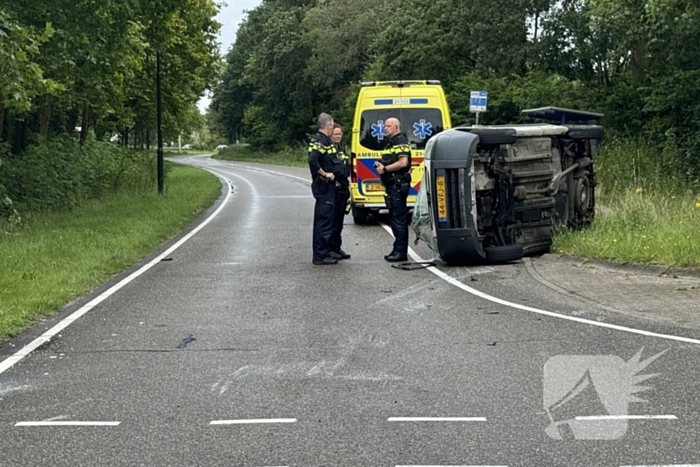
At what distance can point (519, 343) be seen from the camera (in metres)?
6.80

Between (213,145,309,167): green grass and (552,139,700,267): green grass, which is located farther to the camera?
(213,145,309,167): green grass

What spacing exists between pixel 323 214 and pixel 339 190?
0.73 m

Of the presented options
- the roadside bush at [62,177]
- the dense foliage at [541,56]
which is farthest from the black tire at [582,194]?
the roadside bush at [62,177]

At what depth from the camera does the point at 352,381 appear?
579cm

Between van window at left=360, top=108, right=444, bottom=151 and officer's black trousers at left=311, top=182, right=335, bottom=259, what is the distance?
491cm

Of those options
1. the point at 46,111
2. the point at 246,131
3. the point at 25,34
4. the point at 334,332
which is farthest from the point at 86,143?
the point at 246,131

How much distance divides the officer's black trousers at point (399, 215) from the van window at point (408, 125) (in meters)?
4.65

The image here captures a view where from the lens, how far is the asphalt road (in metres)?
4.52

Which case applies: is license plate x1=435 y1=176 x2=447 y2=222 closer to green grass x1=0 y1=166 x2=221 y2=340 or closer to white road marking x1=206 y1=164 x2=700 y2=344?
white road marking x1=206 y1=164 x2=700 y2=344

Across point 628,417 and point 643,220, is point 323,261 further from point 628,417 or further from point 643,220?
point 628,417

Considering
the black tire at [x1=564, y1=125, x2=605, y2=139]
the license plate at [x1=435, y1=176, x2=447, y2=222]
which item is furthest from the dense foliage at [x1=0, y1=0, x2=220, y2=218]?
the black tire at [x1=564, y1=125, x2=605, y2=139]

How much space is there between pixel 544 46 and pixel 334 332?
78.9 ft

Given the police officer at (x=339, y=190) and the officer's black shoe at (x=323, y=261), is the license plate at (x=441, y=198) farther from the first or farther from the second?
the officer's black shoe at (x=323, y=261)

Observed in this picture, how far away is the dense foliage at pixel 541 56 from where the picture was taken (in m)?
18.3
